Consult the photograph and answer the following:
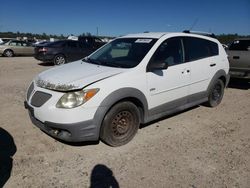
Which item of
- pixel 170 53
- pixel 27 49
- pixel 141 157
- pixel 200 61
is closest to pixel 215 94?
pixel 200 61

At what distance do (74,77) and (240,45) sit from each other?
23.1 ft

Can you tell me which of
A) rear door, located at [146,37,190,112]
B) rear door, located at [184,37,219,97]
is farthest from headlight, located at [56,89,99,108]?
rear door, located at [184,37,219,97]

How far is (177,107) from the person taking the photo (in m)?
4.98

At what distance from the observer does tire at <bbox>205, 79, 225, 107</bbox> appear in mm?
6088

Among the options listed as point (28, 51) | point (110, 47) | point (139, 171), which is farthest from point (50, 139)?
point (28, 51)

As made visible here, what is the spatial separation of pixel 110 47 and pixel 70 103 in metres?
2.13

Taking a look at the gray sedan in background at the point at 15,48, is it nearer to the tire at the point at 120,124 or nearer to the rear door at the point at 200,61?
the rear door at the point at 200,61

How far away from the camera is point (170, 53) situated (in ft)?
15.7

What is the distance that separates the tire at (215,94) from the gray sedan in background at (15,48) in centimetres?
1814

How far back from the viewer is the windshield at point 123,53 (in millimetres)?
4407

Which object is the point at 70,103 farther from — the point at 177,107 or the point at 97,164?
the point at 177,107

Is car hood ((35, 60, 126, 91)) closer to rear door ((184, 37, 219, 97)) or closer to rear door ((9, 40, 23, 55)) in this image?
rear door ((184, 37, 219, 97))

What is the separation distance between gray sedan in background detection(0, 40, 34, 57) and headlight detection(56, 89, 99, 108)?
18693 millimetres

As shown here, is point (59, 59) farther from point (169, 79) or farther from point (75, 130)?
point (75, 130)
